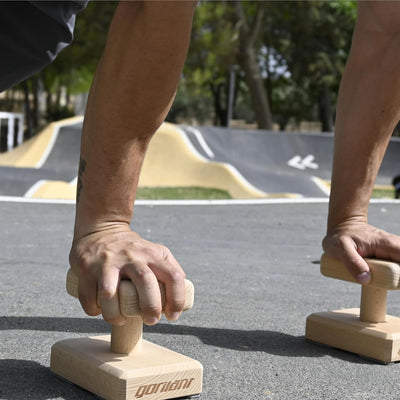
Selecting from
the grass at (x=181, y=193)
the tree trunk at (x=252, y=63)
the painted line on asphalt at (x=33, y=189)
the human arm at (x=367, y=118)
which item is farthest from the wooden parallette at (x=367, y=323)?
the tree trunk at (x=252, y=63)

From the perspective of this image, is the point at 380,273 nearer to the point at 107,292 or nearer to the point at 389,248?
the point at 389,248

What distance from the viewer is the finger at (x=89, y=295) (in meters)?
1.61

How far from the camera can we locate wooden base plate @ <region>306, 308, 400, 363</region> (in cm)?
208

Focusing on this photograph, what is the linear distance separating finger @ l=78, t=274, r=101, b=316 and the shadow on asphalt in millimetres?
650

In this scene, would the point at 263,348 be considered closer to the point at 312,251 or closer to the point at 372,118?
the point at 372,118

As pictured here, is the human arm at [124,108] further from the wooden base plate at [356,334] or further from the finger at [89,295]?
the wooden base plate at [356,334]

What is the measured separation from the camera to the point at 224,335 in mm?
2297

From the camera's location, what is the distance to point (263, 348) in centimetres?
217

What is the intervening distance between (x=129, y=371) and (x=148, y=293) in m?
0.19

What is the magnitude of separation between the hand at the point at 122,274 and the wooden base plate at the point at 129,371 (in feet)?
0.41

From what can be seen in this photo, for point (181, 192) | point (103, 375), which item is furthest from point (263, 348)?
point (181, 192)

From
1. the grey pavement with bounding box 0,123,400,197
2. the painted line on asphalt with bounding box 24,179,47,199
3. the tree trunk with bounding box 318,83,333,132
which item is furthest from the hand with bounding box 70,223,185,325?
the tree trunk with bounding box 318,83,333,132

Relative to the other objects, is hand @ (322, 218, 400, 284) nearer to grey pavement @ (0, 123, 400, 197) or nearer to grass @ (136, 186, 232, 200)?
grass @ (136, 186, 232, 200)

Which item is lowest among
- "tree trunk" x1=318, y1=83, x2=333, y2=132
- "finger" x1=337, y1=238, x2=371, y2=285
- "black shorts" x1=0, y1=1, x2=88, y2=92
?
"finger" x1=337, y1=238, x2=371, y2=285
